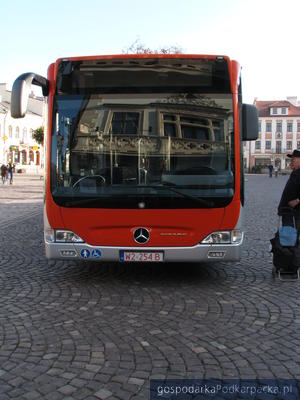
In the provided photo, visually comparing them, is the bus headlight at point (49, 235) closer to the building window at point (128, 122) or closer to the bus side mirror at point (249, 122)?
the building window at point (128, 122)

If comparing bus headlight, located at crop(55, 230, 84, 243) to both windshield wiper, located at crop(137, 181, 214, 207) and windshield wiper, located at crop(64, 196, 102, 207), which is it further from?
windshield wiper, located at crop(137, 181, 214, 207)

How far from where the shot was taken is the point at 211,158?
17.7 feet

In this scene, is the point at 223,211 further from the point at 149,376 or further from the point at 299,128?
the point at 299,128

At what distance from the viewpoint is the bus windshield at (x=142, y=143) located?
5359 millimetres

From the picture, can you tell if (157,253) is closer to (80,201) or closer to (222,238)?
(222,238)

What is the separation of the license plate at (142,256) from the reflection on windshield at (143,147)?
0.68m

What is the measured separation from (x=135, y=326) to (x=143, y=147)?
2191mm

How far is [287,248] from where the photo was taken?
6.26 metres

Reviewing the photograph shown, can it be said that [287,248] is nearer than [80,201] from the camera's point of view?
No

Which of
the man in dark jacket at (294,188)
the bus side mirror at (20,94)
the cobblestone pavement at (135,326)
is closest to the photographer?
the cobblestone pavement at (135,326)

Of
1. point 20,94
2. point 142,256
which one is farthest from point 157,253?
point 20,94

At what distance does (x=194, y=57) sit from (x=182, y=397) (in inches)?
158

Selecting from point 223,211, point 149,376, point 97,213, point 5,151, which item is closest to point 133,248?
point 97,213

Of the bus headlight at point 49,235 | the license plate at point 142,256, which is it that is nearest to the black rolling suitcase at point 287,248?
the license plate at point 142,256
